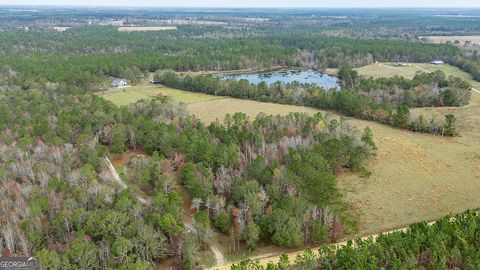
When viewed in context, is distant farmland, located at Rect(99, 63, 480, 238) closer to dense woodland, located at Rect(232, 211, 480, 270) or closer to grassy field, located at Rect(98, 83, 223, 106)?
dense woodland, located at Rect(232, 211, 480, 270)

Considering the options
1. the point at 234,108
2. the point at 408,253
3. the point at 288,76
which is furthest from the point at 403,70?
the point at 408,253

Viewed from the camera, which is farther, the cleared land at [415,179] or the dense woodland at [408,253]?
the cleared land at [415,179]

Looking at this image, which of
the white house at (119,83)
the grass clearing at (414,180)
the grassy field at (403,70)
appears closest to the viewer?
the grass clearing at (414,180)

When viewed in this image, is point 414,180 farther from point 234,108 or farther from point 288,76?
point 288,76

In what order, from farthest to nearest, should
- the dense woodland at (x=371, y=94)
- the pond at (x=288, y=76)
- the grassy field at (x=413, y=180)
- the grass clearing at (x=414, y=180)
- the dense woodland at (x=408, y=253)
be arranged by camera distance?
the pond at (x=288, y=76) → the dense woodland at (x=371, y=94) → the grass clearing at (x=414, y=180) → the grassy field at (x=413, y=180) → the dense woodland at (x=408, y=253)

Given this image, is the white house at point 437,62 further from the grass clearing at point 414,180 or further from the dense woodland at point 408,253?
the dense woodland at point 408,253

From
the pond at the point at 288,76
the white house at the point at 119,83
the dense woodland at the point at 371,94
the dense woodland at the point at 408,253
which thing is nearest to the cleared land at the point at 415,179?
the dense woodland at the point at 371,94

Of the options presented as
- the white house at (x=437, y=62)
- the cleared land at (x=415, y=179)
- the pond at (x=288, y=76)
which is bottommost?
the pond at (x=288, y=76)

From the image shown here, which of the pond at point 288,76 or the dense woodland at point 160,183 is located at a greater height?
the dense woodland at point 160,183
